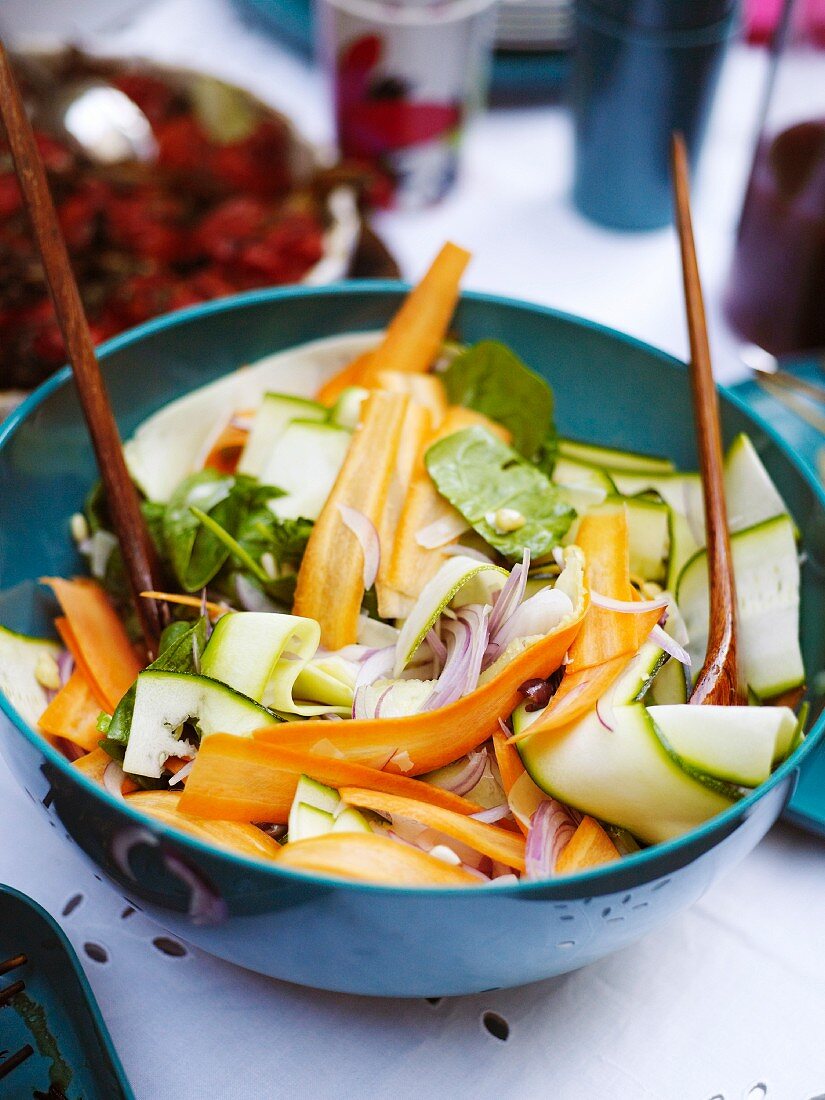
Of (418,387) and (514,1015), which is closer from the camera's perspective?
(514,1015)

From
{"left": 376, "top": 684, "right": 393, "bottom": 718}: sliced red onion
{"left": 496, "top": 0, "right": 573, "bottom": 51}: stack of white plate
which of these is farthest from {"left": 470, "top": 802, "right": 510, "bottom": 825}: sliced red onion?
{"left": 496, "top": 0, "right": 573, "bottom": 51}: stack of white plate

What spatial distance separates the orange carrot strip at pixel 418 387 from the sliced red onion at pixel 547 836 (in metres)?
0.45

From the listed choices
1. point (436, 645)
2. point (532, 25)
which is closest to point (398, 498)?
point (436, 645)

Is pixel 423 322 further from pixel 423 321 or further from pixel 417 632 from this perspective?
pixel 417 632

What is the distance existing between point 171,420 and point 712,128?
56.6 inches

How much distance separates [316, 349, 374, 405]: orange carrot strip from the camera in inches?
47.1

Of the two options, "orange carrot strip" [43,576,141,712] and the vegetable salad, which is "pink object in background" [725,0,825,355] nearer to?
the vegetable salad

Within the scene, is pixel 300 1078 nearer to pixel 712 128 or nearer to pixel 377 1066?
pixel 377 1066

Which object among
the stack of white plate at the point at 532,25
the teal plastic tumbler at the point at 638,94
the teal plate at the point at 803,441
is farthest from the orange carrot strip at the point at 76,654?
the stack of white plate at the point at 532,25

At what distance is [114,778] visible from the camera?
845 mm

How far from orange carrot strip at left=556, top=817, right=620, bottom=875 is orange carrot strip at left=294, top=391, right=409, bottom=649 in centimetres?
27

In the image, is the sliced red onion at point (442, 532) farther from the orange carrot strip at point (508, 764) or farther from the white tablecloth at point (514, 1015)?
the white tablecloth at point (514, 1015)

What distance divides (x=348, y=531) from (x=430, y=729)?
0.73ft

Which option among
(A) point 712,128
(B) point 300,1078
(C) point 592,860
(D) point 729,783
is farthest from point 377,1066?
(A) point 712,128
